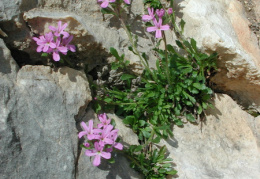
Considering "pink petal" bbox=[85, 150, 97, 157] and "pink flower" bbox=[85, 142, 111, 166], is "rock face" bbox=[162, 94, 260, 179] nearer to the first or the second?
"pink flower" bbox=[85, 142, 111, 166]

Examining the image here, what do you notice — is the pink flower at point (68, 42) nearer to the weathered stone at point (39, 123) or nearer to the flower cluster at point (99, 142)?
the weathered stone at point (39, 123)

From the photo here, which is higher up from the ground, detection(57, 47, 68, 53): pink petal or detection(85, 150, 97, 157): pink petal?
detection(57, 47, 68, 53): pink petal

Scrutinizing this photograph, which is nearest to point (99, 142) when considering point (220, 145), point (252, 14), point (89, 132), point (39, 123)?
point (89, 132)

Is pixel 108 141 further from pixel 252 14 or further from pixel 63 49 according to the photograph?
pixel 252 14

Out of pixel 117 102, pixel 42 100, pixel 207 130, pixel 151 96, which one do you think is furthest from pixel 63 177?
pixel 207 130

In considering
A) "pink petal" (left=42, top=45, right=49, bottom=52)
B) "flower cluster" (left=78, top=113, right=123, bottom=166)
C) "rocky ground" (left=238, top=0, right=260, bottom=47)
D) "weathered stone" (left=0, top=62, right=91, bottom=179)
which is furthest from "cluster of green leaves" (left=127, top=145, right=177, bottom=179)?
"rocky ground" (left=238, top=0, right=260, bottom=47)

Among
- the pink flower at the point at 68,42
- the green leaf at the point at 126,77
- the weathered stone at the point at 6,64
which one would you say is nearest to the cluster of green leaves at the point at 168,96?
the green leaf at the point at 126,77
